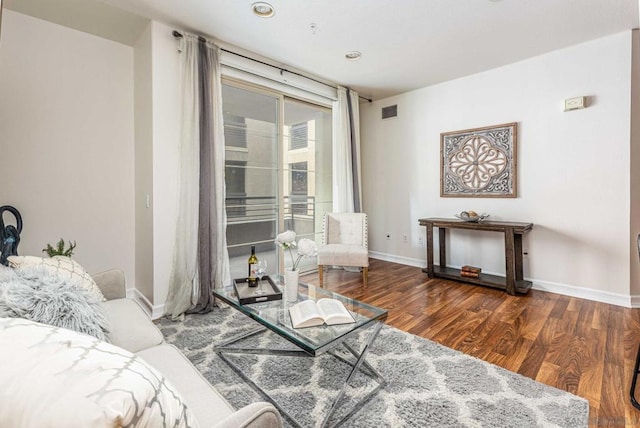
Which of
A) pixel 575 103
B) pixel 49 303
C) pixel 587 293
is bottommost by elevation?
pixel 587 293

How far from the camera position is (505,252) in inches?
132

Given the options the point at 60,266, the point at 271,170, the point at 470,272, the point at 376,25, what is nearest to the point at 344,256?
the point at 271,170

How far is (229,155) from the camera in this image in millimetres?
3418

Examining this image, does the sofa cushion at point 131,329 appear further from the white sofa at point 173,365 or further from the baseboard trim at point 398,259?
the baseboard trim at point 398,259

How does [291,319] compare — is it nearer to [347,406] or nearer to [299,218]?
[347,406]

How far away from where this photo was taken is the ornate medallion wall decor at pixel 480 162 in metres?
3.68

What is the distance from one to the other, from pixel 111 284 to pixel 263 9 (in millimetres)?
2414

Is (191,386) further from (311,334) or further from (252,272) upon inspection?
(252,272)

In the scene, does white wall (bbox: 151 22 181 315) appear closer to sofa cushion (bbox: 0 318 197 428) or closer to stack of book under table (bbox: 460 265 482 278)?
sofa cushion (bbox: 0 318 197 428)

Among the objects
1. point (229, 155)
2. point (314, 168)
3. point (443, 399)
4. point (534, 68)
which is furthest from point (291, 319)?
point (534, 68)

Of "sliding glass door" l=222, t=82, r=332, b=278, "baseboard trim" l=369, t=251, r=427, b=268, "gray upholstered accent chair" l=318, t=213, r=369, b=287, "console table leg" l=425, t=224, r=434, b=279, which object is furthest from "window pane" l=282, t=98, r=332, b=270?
"console table leg" l=425, t=224, r=434, b=279

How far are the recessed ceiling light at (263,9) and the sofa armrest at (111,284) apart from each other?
231 cm

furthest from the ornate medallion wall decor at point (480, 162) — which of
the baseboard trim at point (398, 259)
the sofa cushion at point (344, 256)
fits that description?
the sofa cushion at point (344, 256)

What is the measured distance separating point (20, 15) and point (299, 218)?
334cm
